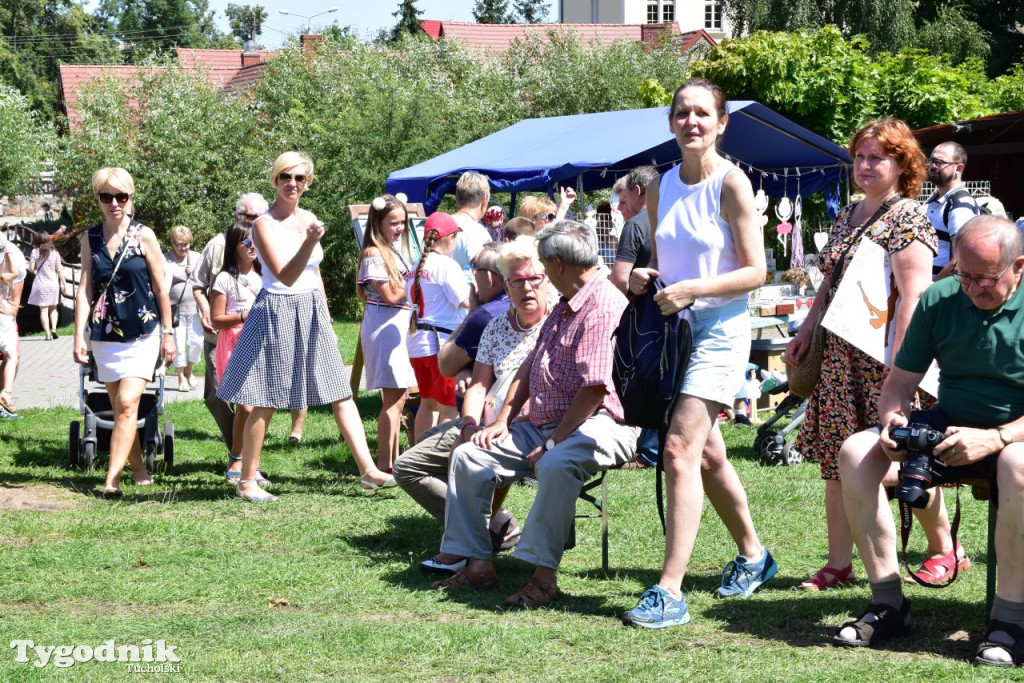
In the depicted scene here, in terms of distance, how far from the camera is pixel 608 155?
Answer: 11.7 metres

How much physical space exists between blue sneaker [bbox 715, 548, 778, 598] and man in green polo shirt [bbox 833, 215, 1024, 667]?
68 centimetres

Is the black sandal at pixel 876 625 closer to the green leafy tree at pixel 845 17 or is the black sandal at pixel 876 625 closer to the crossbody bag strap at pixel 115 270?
the crossbody bag strap at pixel 115 270

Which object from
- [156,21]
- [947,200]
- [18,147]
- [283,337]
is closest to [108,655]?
[283,337]

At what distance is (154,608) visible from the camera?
4.75 metres

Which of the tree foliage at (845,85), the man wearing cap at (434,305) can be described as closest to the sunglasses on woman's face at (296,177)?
the man wearing cap at (434,305)

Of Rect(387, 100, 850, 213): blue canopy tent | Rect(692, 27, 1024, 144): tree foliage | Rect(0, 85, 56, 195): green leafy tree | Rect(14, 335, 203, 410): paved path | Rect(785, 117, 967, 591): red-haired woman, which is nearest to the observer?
Rect(785, 117, 967, 591): red-haired woman

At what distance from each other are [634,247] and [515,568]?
2302 mm

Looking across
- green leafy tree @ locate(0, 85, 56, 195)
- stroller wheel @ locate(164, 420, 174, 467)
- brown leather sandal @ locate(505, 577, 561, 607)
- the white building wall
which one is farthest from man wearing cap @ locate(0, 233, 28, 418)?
the white building wall

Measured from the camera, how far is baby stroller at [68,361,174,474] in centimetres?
769

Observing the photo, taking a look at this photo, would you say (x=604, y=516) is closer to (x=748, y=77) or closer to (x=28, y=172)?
(x=748, y=77)

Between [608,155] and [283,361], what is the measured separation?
5.82m

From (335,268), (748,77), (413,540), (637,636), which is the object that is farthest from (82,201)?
(637,636)

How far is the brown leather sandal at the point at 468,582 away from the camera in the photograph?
489 centimetres

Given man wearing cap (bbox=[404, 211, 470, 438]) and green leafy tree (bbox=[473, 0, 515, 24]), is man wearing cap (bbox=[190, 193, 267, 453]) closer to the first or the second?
man wearing cap (bbox=[404, 211, 470, 438])
